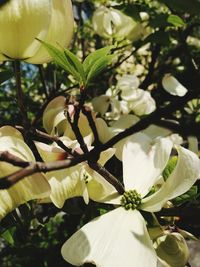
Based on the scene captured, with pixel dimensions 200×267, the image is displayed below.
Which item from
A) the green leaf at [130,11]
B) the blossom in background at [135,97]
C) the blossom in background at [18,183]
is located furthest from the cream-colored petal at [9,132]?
the blossom in background at [135,97]

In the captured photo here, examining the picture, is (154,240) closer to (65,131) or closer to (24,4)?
(65,131)

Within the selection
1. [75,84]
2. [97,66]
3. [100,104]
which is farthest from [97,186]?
[100,104]

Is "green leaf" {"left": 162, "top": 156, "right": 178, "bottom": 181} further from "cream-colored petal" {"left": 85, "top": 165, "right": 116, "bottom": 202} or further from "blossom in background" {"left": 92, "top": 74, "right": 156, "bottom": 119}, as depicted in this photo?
"blossom in background" {"left": 92, "top": 74, "right": 156, "bottom": 119}

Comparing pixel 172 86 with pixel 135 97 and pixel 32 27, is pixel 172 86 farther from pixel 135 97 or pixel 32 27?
pixel 32 27

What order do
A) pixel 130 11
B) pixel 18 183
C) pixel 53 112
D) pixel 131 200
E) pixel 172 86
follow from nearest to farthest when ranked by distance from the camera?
pixel 18 183
pixel 131 200
pixel 53 112
pixel 130 11
pixel 172 86

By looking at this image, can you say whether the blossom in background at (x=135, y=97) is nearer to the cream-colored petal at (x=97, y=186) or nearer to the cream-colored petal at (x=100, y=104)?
the cream-colored petal at (x=100, y=104)

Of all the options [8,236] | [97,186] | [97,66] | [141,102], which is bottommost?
[141,102]
